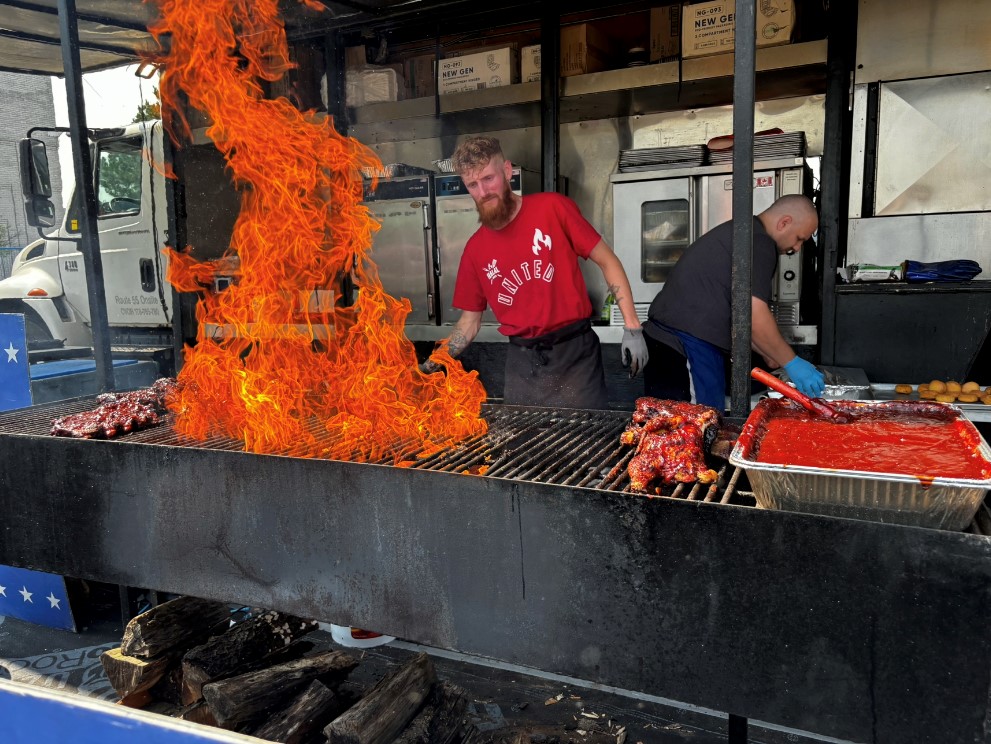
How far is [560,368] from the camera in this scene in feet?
14.0

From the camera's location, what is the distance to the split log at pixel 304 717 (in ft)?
9.38

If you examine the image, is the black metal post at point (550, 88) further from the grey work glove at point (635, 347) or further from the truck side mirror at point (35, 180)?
the truck side mirror at point (35, 180)

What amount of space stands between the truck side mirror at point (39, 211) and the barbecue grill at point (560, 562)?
4.73 metres

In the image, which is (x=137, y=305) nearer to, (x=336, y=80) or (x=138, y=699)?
(x=336, y=80)

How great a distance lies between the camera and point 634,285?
6.68m

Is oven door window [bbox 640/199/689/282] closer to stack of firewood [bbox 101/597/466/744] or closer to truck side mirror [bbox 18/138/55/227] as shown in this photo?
stack of firewood [bbox 101/597/466/744]

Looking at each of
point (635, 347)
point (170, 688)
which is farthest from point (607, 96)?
point (170, 688)

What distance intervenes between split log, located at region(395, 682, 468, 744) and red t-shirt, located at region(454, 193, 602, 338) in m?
2.13

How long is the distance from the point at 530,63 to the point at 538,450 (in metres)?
5.85

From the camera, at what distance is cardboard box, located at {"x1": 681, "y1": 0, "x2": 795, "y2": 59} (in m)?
5.96

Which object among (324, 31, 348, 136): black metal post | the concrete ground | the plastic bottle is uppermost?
(324, 31, 348, 136): black metal post

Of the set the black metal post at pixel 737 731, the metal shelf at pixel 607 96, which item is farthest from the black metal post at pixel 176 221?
the black metal post at pixel 737 731

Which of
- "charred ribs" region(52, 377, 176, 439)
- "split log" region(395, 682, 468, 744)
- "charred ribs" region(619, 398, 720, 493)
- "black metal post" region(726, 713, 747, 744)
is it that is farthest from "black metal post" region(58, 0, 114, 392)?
"black metal post" region(726, 713, 747, 744)

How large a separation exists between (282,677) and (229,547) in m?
0.98
